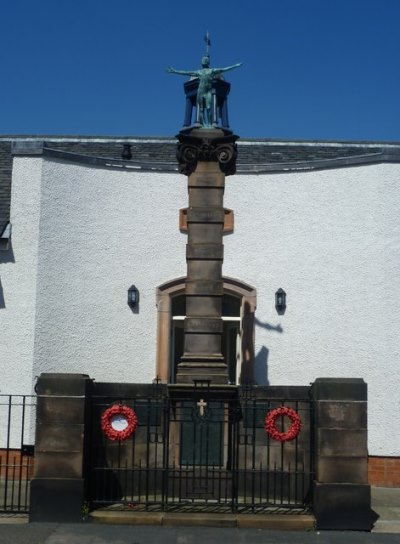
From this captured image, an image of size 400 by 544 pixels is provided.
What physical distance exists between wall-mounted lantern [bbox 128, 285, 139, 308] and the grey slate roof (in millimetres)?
2488

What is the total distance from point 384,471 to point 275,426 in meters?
3.93

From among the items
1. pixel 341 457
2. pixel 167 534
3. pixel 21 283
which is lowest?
pixel 167 534

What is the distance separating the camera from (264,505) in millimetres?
11172

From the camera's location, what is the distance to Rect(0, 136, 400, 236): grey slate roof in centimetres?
1526

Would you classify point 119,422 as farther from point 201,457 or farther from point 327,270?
point 327,270

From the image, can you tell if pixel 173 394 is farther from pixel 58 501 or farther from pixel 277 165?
pixel 277 165

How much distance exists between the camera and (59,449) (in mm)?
10938

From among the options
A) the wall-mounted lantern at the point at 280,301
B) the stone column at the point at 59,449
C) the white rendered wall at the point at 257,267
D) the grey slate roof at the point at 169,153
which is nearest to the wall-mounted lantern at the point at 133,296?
the white rendered wall at the point at 257,267

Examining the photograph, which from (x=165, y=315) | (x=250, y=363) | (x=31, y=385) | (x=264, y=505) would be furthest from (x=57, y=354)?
(x=264, y=505)

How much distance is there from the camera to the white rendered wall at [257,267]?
14844 millimetres

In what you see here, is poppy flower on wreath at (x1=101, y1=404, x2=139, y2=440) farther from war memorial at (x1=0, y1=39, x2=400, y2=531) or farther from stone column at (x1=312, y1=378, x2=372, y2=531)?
stone column at (x1=312, y1=378, x2=372, y2=531)

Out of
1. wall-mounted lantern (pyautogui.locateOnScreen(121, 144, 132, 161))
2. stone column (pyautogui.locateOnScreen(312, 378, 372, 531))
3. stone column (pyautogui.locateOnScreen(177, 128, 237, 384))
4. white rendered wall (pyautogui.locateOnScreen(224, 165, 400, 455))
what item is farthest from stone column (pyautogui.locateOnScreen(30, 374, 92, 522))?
wall-mounted lantern (pyautogui.locateOnScreen(121, 144, 132, 161))

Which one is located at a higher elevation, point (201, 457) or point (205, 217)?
point (205, 217)

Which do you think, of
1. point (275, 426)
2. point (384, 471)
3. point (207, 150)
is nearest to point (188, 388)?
point (275, 426)
